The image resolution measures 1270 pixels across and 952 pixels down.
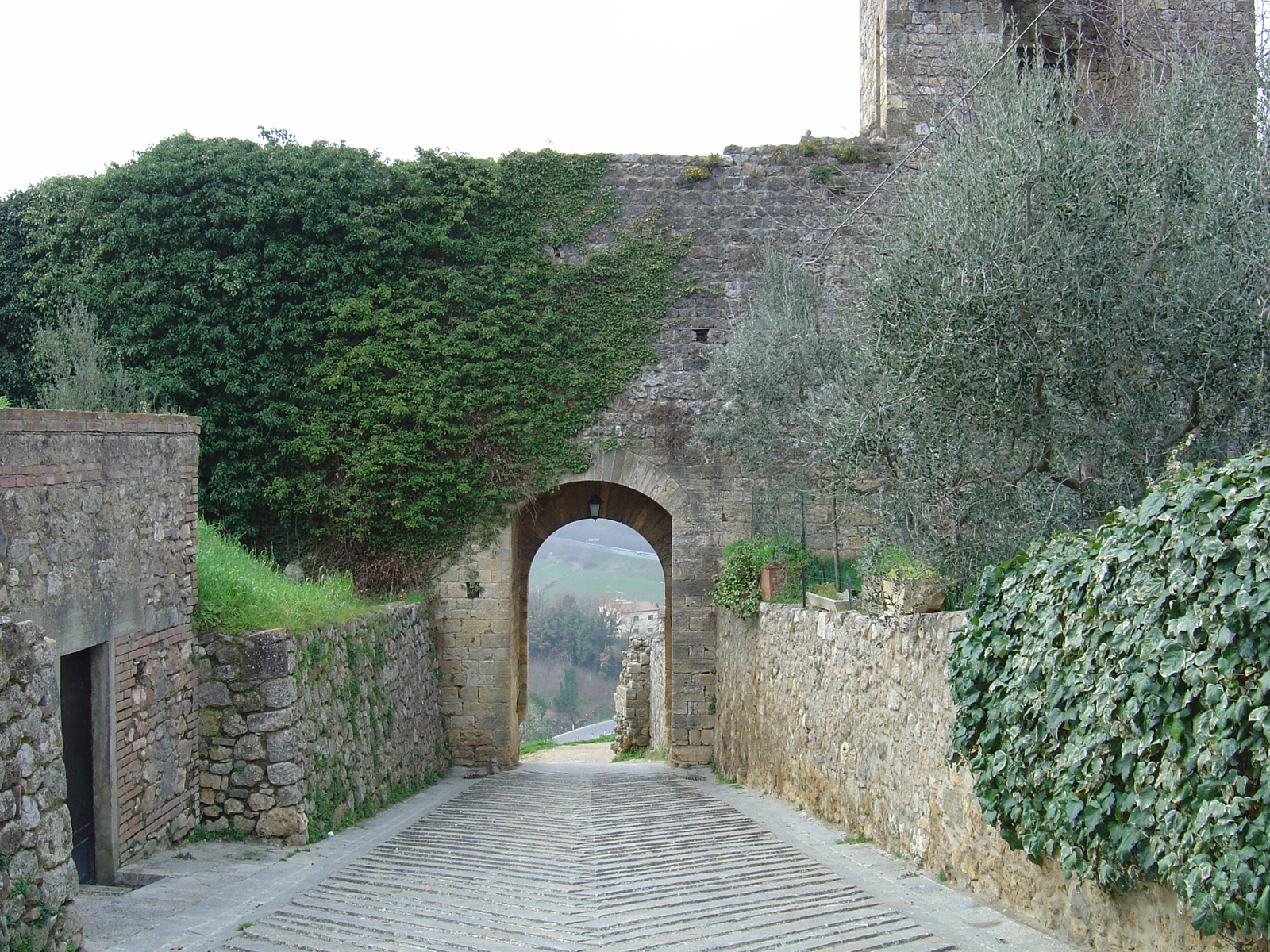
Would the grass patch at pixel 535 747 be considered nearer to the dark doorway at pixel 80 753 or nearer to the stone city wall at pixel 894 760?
the stone city wall at pixel 894 760

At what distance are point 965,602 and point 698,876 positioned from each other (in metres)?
2.60

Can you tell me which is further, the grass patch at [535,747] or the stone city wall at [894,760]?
the grass patch at [535,747]

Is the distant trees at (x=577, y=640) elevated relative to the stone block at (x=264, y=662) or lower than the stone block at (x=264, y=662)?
lower

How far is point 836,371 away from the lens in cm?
1273

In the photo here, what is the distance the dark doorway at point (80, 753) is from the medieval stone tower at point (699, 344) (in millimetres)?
7922

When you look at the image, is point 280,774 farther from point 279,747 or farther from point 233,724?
point 233,724

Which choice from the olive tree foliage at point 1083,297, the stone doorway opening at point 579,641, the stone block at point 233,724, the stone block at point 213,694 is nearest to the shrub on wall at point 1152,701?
the olive tree foliage at point 1083,297

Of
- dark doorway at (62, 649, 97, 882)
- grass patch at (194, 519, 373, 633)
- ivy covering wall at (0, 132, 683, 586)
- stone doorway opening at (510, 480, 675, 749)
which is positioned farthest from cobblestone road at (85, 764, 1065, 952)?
stone doorway opening at (510, 480, 675, 749)

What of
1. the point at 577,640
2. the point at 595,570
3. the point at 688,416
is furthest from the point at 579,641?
the point at 688,416

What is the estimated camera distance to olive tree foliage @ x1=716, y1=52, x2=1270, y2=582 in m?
6.48

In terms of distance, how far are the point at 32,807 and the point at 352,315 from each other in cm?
1041

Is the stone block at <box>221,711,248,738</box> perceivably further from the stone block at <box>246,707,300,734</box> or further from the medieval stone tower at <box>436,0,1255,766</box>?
the medieval stone tower at <box>436,0,1255,766</box>

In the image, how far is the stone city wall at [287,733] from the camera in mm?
8508

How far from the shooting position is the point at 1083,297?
661 cm
